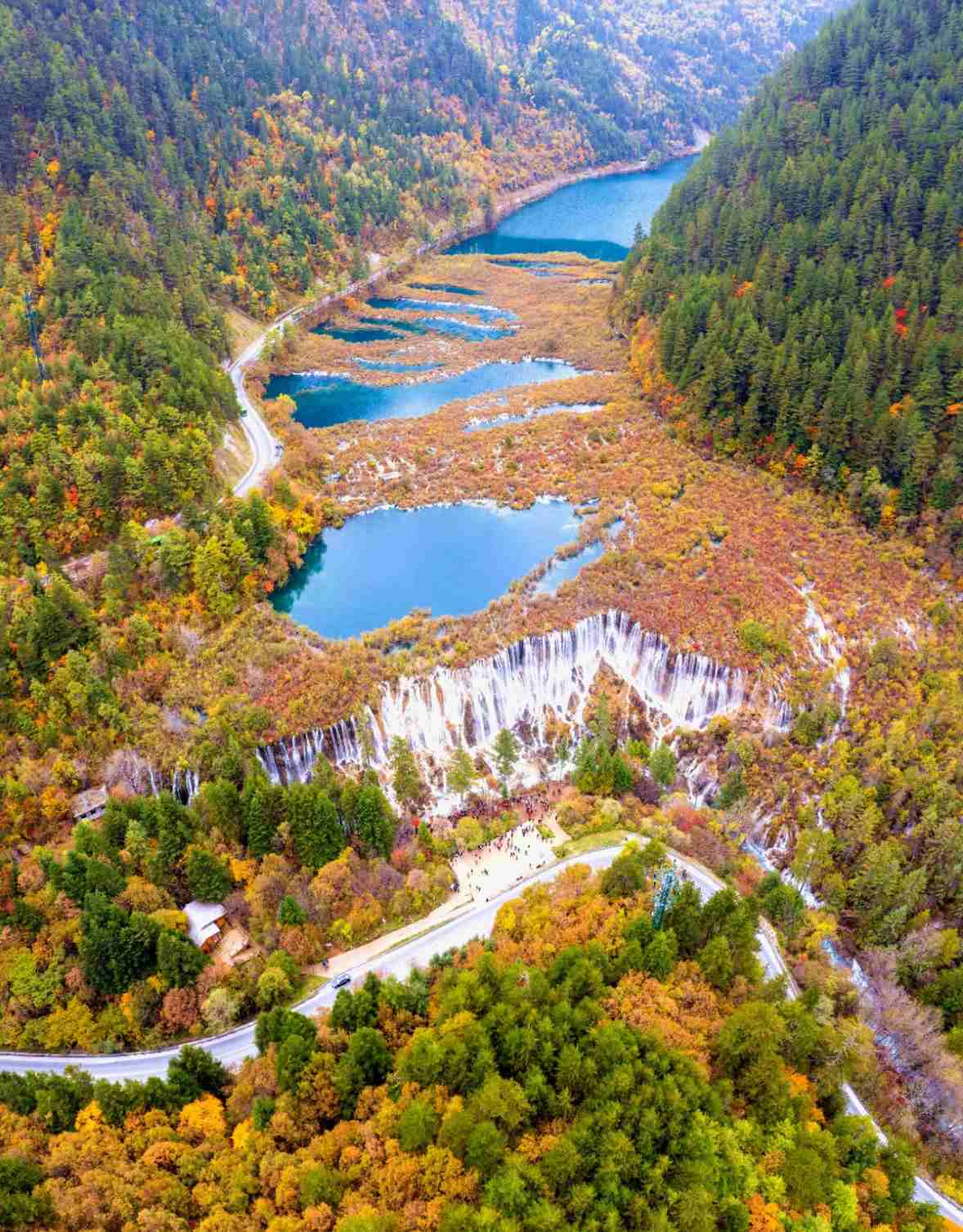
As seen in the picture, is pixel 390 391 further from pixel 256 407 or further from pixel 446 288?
pixel 446 288

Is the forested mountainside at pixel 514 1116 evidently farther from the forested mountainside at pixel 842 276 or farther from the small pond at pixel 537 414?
the small pond at pixel 537 414

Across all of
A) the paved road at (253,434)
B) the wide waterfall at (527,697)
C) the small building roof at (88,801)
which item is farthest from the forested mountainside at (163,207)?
the wide waterfall at (527,697)

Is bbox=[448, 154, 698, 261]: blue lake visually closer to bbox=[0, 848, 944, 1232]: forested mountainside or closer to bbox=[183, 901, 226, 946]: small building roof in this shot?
bbox=[183, 901, 226, 946]: small building roof

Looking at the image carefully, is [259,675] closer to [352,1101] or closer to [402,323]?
[352,1101]

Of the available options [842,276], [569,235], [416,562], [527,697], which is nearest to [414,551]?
[416,562]

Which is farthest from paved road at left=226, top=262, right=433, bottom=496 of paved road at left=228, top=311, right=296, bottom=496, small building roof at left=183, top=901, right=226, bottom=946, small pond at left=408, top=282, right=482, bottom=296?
small building roof at left=183, top=901, right=226, bottom=946

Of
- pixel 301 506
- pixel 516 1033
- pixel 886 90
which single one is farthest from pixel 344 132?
pixel 516 1033
